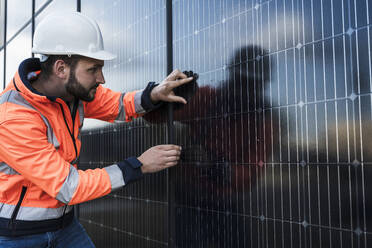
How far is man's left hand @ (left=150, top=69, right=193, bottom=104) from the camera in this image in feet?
11.8

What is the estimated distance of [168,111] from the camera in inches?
154

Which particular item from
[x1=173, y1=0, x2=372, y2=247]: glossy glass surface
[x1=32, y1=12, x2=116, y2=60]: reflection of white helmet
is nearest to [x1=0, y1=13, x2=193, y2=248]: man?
[x1=32, y1=12, x2=116, y2=60]: reflection of white helmet

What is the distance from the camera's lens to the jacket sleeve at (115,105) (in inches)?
153

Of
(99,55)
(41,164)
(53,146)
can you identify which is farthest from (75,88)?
(41,164)

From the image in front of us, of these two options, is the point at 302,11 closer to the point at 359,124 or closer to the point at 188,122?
the point at 359,124

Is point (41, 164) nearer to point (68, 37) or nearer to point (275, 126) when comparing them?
point (68, 37)

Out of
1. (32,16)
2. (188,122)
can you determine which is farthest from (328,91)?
(32,16)

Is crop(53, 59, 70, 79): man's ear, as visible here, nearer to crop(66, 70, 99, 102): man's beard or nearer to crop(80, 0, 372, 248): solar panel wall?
crop(66, 70, 99, 102): man's beard

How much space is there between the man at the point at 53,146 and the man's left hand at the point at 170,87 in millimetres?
11

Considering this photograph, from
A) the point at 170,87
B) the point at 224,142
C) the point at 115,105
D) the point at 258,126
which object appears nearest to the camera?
the point at 258,126

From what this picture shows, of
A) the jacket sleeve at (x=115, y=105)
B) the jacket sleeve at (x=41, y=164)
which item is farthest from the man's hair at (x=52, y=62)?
the jacket sleeve at (x=115, y=105)

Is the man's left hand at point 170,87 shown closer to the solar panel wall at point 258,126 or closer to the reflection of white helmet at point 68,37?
the solar panel wall at point 258,126

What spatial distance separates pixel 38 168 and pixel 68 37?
3.58 ft

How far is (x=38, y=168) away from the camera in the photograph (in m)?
2.85
